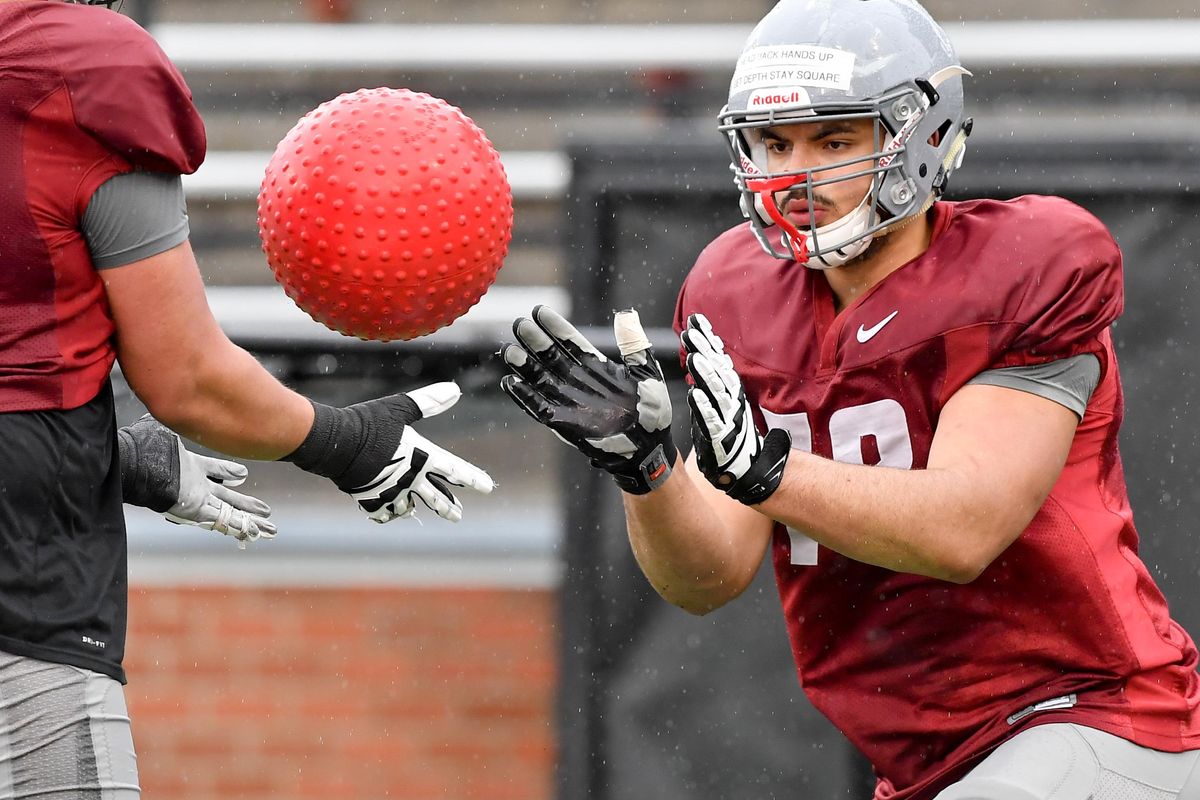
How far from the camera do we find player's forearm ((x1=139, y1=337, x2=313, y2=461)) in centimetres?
227

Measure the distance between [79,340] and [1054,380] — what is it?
147 cm

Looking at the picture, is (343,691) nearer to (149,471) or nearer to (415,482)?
(149,471)

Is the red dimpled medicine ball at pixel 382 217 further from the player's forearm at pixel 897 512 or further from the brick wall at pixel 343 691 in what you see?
the brick wall at pixel 343 691

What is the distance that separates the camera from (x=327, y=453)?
251 centimetres

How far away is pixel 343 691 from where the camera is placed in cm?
573

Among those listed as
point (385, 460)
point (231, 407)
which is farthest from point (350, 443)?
point (231, 407)

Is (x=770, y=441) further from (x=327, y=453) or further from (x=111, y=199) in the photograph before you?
(x=111, y=199)

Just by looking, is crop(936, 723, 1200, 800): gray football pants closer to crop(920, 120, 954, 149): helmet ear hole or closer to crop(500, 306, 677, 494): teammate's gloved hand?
crop(500, 306, 677, 494): teammate's gloved hand

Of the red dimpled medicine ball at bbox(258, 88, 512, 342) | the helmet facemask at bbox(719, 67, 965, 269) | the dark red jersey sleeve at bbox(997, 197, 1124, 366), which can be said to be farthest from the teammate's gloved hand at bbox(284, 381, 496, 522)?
the dark red jersey sleeve at bbox(997, 197, 1124, 366)

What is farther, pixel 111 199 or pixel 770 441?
pixel 770 441

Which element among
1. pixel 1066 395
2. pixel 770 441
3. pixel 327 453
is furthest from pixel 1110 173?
pixel 327 453

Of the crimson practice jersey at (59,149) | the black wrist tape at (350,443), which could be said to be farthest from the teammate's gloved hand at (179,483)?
the crimson practice jersey at (59,149)

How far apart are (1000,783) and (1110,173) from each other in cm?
201

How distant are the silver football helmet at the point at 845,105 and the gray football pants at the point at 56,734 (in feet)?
4.25
